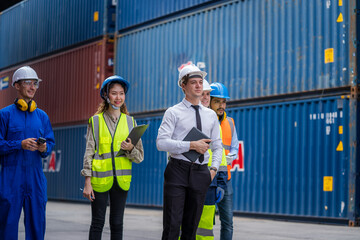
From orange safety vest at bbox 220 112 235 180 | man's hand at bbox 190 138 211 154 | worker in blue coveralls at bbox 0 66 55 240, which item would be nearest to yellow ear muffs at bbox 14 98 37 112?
worker in blue coveralls at bbox 0 66 55 240

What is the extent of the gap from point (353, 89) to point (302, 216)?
2.76 metres

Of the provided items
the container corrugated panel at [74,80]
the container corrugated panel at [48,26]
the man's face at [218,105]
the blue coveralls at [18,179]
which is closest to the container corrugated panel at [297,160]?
the man's face at [218,105]

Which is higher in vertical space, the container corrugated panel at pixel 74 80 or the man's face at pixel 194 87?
the container corrugated panel at pixel 74 80

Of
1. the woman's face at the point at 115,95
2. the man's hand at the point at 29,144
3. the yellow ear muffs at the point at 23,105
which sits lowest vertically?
the man's hand at the point at 29,144

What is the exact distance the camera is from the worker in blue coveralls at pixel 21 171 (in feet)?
16.8

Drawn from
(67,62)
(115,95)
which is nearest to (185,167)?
(115,95)

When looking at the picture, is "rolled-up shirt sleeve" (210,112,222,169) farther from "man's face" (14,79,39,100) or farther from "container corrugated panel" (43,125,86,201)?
"container corrugated panel" (43,125,86,201)

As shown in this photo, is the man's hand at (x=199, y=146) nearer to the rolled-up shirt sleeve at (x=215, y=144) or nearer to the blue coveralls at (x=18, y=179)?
the rolled-up shirt sleeve at (x=215, y=144)

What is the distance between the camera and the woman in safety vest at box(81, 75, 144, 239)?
520 centimetres

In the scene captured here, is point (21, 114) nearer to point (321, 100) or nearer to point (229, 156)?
point (229, 156)

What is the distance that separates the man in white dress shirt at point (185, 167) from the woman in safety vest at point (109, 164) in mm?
615

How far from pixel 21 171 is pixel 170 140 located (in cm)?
138

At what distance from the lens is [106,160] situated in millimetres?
5234

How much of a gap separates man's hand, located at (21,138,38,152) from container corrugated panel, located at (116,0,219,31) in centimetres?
1074
